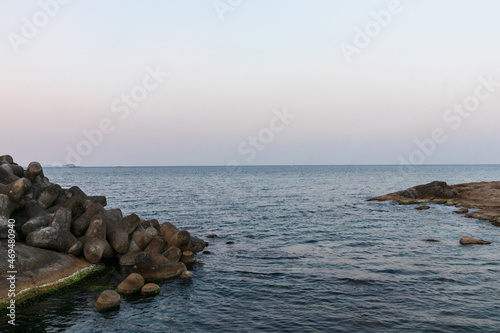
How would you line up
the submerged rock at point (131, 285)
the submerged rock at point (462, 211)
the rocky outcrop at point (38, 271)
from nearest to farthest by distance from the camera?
the rocky outcrop at point (38, 271)
the submerged rock at point (131, 285)
the submerged rock at point (462, 211)

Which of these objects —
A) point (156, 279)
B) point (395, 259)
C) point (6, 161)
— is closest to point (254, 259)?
point (156, 279)

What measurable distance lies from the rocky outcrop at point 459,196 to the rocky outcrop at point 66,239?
35.8 meters

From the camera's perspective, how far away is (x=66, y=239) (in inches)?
733

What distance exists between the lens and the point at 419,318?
1400cm

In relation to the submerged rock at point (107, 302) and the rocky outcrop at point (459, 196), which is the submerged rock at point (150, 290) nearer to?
the submerged rock at point (107, 302)

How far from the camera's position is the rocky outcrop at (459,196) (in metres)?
45.6

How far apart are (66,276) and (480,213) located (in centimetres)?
4193

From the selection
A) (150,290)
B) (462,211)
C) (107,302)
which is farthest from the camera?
(462,211)

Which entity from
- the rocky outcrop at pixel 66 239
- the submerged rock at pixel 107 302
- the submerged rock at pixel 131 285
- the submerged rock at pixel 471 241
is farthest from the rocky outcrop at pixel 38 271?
the submerged rock at pixel 471 241

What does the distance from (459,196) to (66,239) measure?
54904 millimetres

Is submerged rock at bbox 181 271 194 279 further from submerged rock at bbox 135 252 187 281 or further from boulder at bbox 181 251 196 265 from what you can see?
boulder at bbox 181 251 196 265

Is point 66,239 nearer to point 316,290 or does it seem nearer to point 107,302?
point 107,302

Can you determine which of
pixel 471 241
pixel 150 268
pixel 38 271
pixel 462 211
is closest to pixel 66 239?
pixel 38 271

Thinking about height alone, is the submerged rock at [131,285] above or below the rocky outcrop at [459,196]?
below
